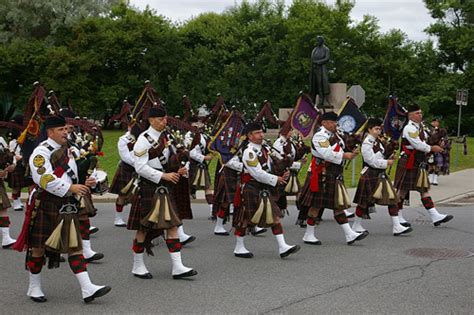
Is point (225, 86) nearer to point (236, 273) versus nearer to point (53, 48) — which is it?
point (53, 48)

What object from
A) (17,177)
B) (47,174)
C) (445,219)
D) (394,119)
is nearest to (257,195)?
(47,174)

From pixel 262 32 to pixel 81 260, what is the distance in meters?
40.3

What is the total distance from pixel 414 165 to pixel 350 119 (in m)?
1.29

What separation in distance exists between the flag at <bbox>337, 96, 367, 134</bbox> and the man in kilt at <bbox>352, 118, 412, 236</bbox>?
12.9 inches

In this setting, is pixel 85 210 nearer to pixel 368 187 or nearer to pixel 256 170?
pixel 256 170

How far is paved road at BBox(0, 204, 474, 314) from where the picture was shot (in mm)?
5887

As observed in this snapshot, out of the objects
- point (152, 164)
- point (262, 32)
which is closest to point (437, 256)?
point (152, 164)

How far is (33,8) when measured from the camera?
138 ft

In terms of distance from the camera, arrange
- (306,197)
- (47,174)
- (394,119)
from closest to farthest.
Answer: (47,174), (306,197), (394,119)

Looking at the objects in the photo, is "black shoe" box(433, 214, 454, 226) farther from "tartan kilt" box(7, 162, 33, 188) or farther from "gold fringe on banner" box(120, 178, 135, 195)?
"tartan kilt" box(7, 162, 33, 188)

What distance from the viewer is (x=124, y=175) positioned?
10328mm

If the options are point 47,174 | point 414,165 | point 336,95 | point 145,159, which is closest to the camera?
point 47,174

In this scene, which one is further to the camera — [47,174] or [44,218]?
[44,218]

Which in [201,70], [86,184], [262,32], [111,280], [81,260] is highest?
Answer: [262,32]
